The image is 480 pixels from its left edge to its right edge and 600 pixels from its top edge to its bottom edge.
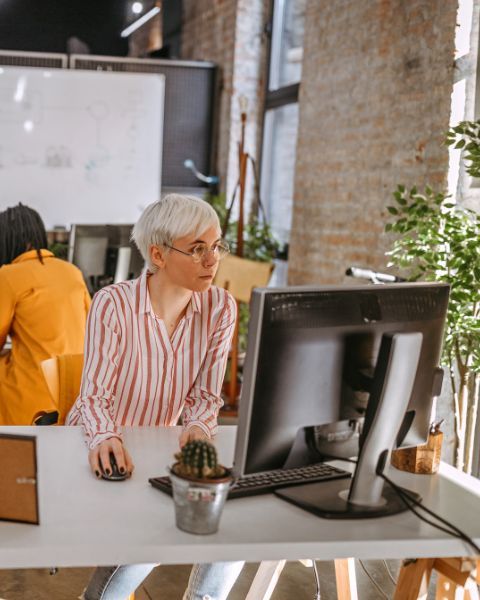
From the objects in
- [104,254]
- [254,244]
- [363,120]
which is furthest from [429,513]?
[254,244]

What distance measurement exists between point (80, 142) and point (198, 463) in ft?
17.2

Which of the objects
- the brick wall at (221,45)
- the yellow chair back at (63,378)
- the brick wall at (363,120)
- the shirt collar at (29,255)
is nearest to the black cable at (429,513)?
the yellow chair back at (63,378)

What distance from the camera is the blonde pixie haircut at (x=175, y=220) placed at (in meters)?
2.24

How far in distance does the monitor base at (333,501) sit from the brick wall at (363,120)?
2.34m

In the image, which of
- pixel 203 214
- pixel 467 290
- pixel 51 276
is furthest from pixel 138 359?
pixel 467 290

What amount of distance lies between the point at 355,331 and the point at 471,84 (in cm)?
245

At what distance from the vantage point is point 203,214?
2248 millimetres

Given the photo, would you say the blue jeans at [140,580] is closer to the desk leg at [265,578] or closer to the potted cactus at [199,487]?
→ the desk leg at [265,578]

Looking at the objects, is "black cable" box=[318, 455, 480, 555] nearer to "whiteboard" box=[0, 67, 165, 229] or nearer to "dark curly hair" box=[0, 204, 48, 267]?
"dark curly hair" box=[0, 204, 48, 267]

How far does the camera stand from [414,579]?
5.95ft

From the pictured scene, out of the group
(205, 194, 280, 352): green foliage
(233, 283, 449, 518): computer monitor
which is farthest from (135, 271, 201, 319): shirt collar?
(205, 194, 280, 352): green foliage

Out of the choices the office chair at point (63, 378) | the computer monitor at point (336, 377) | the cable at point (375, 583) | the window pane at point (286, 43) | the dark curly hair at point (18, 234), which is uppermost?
the window pane at point (286, 43)

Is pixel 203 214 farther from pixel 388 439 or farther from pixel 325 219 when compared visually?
pixel 325 219

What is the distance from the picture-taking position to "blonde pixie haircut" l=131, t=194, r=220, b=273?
7.34 feet
